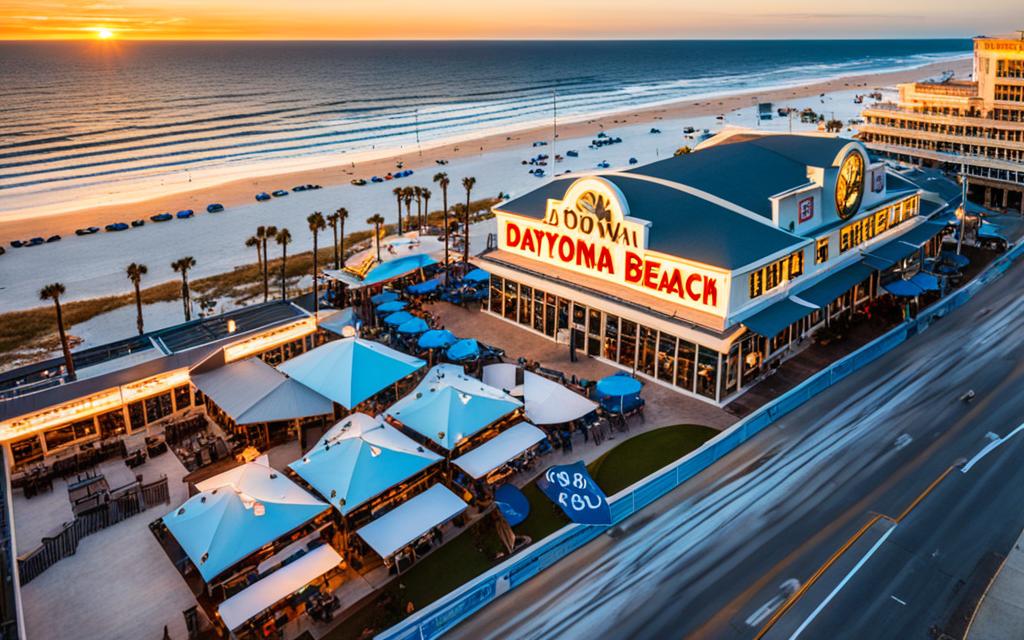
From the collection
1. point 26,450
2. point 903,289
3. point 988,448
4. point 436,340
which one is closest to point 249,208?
point 436,340

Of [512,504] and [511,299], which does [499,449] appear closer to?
[512,504]

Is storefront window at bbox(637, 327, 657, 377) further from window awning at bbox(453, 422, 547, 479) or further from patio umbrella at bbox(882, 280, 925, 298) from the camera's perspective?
patio umbrella at bbox(882, 280, 925, 298)

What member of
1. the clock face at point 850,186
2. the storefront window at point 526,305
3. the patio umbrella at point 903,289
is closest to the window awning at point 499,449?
the storefront window at point 526,305

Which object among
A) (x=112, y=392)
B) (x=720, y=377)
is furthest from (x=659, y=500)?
(x=112, y=392)

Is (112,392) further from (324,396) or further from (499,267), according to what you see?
(499,267)

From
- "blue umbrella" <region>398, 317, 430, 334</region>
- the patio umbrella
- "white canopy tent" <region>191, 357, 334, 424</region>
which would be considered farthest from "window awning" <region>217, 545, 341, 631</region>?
the patio umbrella

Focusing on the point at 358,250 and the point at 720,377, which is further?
the point at 358,250

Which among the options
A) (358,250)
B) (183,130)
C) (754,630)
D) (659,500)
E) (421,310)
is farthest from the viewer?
(183,130)
